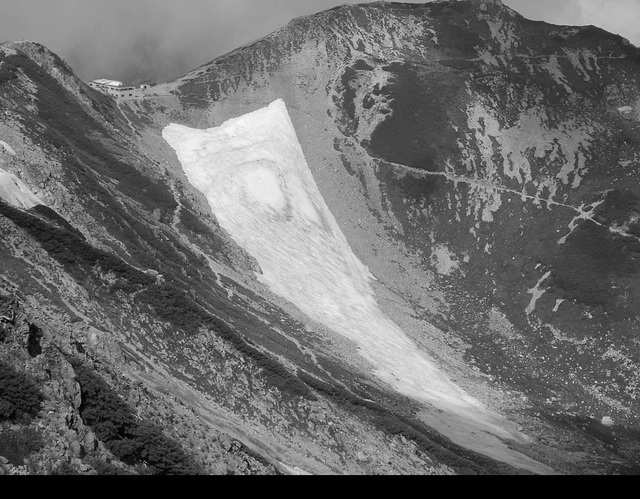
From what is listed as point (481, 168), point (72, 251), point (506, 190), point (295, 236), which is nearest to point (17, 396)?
point (72, 251)

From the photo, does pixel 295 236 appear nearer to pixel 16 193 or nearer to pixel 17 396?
pixel 16 193

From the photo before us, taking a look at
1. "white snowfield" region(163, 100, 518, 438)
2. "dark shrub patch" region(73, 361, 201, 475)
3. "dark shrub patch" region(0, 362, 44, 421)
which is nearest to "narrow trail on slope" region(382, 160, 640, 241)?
"white snowfield" region(163, 100, 518, 438)

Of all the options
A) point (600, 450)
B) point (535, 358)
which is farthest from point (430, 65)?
point (600, 450)

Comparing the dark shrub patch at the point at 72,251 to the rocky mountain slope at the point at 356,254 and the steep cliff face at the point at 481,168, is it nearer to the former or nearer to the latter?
the rocky mountain slope at the point at 356,254

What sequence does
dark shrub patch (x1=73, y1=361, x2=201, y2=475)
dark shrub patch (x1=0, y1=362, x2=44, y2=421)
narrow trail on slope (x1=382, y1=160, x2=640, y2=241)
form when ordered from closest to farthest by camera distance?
dark shrub patch (x1=0, y1=362, x2=44, y2=421) < dark shrub patch (x1=73, y1=361, x2=201, y2=475) < narrow trail on slope (x1=382, y1=160, x2=640, y2=241)

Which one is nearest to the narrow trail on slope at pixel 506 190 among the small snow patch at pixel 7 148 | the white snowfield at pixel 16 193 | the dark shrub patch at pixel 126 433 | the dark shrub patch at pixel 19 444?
the small snow patch at pixel 7 148

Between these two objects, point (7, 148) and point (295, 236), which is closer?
point (7, 148)

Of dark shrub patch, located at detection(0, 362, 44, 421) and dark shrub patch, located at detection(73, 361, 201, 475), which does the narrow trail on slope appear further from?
dark shrub patch, located at detection(0, 362, 44, 421)
